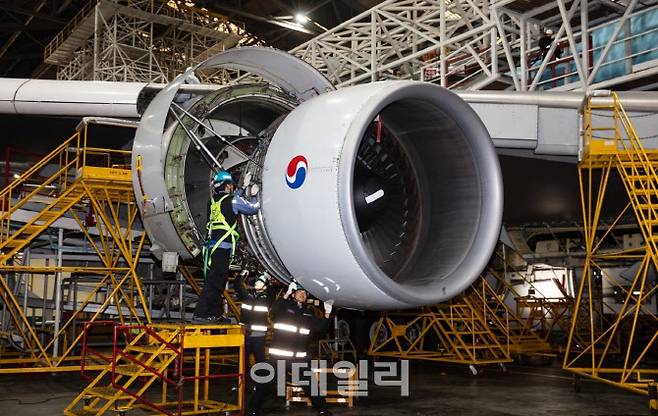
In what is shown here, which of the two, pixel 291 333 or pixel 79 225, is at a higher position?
pixel 79 225

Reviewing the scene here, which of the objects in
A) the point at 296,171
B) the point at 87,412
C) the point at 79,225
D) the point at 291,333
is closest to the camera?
the point at 296,171

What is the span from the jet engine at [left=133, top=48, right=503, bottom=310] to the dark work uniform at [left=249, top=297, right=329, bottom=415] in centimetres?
130

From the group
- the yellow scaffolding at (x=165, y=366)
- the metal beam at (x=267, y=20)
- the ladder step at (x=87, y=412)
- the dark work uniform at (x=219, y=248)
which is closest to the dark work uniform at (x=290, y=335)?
the yellow scaffolding at (x=165, y=366)

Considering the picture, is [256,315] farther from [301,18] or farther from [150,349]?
[301,18]

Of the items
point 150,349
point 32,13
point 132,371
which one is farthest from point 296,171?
point 32,13

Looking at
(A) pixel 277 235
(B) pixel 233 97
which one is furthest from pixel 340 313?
(A) pixel 277 235

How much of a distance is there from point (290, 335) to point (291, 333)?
0.08 feet

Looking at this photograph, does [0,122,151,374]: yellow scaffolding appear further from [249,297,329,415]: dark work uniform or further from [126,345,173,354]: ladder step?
[249,297,329,415]: dark work uniform

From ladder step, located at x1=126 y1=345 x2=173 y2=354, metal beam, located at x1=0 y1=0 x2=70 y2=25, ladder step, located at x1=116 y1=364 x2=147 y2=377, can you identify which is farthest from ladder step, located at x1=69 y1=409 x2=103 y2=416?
metal beam, located at x1=0 y1=0 x2=70 y2=25

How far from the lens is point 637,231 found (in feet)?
51.3

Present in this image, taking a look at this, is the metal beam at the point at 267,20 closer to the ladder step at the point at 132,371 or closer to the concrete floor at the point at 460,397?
the concrete floor at the point at 460,397

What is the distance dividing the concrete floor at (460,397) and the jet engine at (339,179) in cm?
304

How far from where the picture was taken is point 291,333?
735 cm

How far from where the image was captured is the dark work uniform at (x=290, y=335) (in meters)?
7.29
